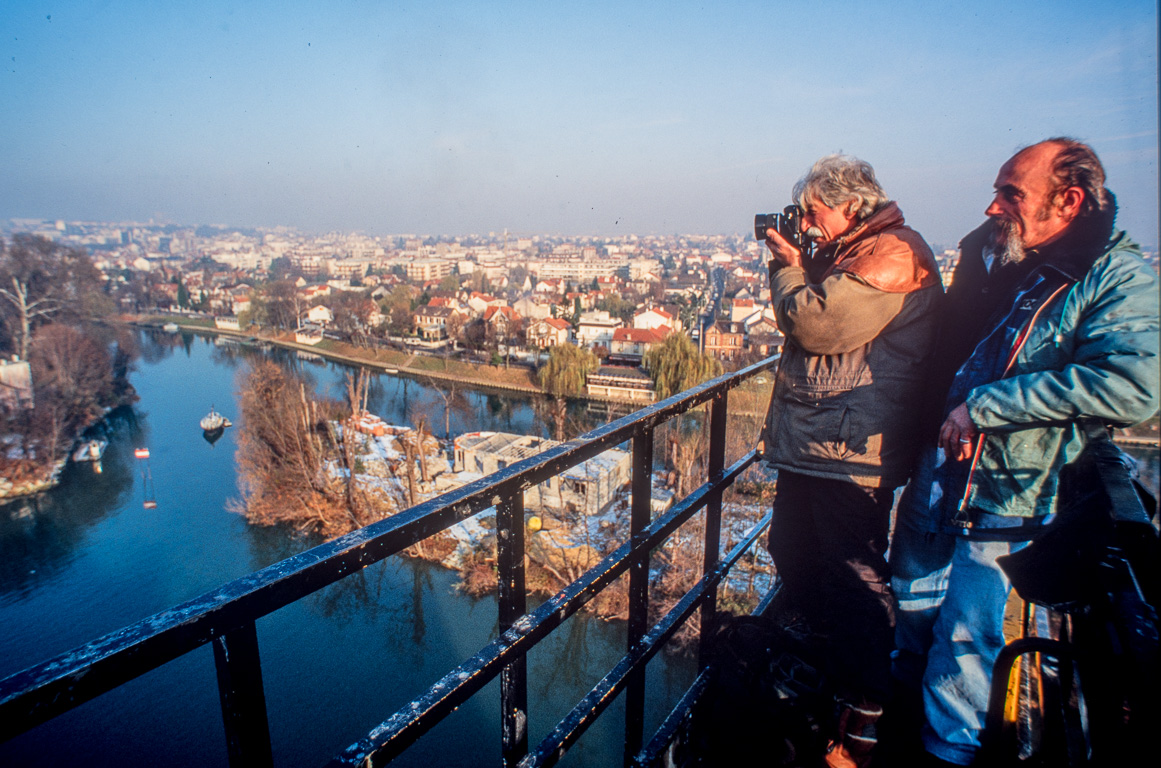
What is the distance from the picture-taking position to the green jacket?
3.65ft

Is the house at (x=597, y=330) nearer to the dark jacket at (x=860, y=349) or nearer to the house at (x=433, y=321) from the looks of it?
the house at (x=433, y=321)

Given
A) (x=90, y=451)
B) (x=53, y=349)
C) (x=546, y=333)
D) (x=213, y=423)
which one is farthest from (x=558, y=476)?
(x=53, y=349)

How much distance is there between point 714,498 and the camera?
1611 mm

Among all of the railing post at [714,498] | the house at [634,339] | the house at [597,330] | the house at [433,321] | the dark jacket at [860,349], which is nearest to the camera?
the dark jacket at [860,349]

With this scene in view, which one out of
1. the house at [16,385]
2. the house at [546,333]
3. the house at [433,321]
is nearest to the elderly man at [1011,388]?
the house at [16,385]

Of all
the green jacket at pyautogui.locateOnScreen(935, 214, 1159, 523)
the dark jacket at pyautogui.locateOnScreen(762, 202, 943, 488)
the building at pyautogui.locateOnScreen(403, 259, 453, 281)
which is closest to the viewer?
the green jacket at pyautogui.locateOnScreen(935, 214, 1159, 523)

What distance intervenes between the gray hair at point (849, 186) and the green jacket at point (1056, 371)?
1.17 ft

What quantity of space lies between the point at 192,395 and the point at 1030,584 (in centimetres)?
2769

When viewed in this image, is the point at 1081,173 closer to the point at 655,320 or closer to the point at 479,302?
the point at 655,320

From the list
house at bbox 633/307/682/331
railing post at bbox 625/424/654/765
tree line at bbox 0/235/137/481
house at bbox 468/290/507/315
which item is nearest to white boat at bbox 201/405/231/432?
tree line at bbox 0/235/137/481

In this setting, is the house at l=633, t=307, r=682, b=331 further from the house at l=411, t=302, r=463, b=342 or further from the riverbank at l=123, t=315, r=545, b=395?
the house at l=411, t=302, r=463, b=342

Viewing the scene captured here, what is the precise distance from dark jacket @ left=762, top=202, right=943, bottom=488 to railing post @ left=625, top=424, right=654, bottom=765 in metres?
0.44

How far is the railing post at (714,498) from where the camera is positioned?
5.20ft

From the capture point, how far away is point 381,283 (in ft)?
189
